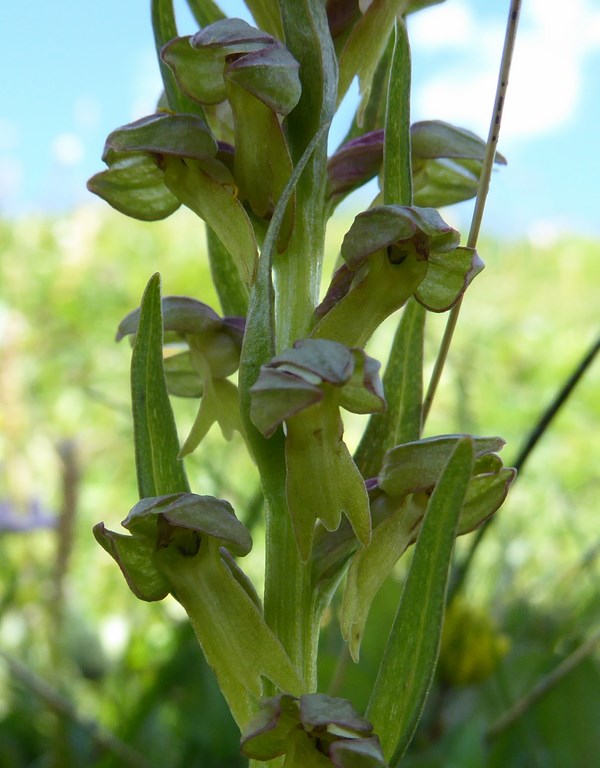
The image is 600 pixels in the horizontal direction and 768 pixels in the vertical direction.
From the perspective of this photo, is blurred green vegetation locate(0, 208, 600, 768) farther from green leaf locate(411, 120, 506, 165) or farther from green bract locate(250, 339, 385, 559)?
green leaf locate(411, 120, 506, 165)

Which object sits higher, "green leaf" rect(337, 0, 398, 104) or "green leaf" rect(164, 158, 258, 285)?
"green leaf" rect(337, 0, 398, 104)

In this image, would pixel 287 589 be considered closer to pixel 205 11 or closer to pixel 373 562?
pixel 373 562

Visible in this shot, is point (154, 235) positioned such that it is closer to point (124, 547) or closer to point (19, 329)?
point (19, 329)

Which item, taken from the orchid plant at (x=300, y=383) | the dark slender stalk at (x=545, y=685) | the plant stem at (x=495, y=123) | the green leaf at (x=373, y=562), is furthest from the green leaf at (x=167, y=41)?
the dark slender stalk at (x=545, y=685)

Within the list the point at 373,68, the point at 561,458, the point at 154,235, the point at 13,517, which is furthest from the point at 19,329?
the point at 154,235

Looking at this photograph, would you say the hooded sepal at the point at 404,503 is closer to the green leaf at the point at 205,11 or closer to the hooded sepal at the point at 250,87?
the hooded sepal at the point at 250,87

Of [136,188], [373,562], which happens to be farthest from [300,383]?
[136,188]

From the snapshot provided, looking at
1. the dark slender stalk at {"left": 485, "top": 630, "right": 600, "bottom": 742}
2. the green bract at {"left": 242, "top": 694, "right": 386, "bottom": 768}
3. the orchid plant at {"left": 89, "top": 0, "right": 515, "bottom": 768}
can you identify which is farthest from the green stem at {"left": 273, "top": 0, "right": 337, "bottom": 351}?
the dark slender stalk at {"left": 485, "top": 630, "right": 600, "bottom": 742}
